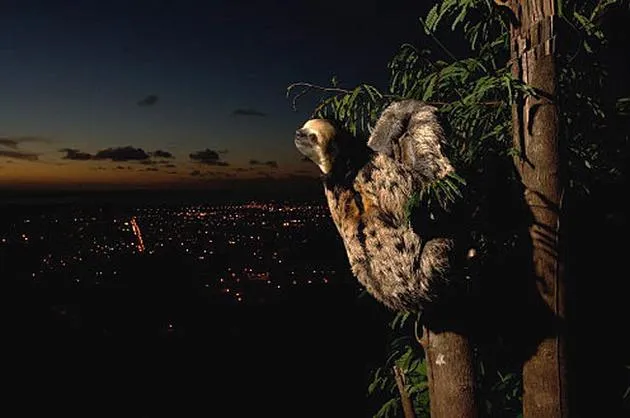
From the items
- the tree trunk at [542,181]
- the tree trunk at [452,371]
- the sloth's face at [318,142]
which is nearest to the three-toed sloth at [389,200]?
the sloth's face at [318,142]

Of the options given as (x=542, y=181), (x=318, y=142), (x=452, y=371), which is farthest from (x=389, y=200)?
(x=452, y=371)

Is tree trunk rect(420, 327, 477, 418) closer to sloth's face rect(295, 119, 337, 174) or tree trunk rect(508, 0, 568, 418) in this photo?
tree trunk rect(508, 0, 568, 418)

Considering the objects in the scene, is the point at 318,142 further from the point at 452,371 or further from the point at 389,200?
the point at 452,371

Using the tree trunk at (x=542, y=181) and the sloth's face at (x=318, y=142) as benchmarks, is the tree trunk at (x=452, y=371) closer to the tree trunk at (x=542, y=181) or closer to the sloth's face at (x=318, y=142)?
the tree trunk at (x=542, y=181)

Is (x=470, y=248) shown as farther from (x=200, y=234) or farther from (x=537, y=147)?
(x=200, y=234)

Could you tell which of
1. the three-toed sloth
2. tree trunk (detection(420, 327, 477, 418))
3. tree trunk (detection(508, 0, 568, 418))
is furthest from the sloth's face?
tree trunk (detection(420, 327, 477, 418))

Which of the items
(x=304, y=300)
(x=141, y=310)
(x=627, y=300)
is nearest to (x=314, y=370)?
(x=304, y=300)
